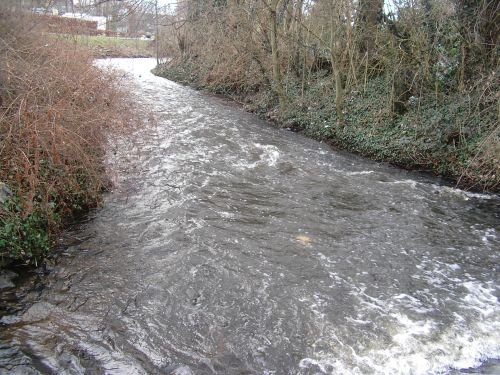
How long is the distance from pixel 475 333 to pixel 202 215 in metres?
5.13

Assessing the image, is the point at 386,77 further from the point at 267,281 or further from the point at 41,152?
the point at 41,152

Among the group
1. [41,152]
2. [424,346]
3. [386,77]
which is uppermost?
[386,77]

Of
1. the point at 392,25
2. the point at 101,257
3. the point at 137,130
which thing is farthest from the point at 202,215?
the point at 392,25

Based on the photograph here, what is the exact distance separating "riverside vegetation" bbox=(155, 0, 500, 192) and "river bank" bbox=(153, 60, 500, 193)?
0.10 ft

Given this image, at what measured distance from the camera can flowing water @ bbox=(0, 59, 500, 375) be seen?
5027 mm

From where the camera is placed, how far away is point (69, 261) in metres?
6.72

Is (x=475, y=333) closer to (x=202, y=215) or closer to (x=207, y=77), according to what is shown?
(x=202, y=215)

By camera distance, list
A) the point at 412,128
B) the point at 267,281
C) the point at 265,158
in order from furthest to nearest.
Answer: the point at 412,128
the point at 265,158
the point at 267,281

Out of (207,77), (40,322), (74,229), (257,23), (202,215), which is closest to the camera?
(40,322)

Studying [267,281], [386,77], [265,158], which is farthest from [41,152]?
[386,77]

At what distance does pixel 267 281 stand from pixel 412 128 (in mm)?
8582

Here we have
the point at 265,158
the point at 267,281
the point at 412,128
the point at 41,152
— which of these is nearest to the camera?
the point at 267,281

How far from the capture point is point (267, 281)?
254 inches

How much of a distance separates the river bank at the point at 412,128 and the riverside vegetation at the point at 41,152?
8.03 m
